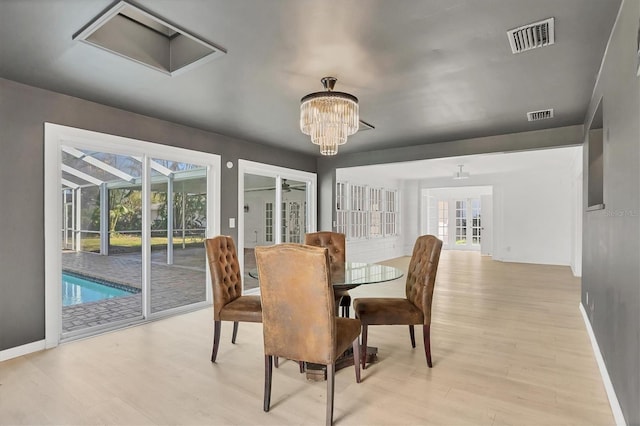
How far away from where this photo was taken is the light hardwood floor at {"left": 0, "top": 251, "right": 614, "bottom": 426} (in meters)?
2.08

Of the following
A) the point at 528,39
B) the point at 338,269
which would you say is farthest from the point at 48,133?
the point at 528,39

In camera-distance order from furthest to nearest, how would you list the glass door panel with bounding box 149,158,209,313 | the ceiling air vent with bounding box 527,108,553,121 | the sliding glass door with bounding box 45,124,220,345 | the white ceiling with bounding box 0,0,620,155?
the glass door panel with bounding box 149,158,209,313, the ceiling air vent with bounding box 527,108,553,121, the sliding glass door with bounding box 45,124,220,345, the white ceiling with bounding box 0,0,620,155

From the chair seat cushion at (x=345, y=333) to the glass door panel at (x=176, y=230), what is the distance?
2.81 meters

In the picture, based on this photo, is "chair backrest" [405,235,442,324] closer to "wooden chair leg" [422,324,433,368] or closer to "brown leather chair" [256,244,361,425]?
"wooden chair leg" [422,324,433,368]

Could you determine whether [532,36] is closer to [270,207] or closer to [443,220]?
[270,207]

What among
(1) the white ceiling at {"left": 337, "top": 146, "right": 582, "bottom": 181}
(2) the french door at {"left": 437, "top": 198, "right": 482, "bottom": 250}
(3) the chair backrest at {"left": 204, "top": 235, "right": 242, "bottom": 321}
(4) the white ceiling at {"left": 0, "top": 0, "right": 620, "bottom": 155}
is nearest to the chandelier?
(4) the white ceiling at {"left": 0, "top": 0, "right": 620, "bottom": 155}

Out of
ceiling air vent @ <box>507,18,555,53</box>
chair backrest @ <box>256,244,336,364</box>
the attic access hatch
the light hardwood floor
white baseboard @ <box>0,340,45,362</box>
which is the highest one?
the attic access hatch

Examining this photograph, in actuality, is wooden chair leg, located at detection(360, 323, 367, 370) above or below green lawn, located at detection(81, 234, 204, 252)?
below

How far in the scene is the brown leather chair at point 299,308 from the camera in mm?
2010

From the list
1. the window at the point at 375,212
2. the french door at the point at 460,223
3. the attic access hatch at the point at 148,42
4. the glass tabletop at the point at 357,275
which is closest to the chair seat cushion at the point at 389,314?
the glass tabletop at the point at 357,275

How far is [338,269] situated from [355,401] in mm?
1235

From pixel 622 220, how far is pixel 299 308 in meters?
1.88

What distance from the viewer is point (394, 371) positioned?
2672mm

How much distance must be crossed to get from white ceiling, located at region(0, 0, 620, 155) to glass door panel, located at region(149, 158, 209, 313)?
2.41 ft
